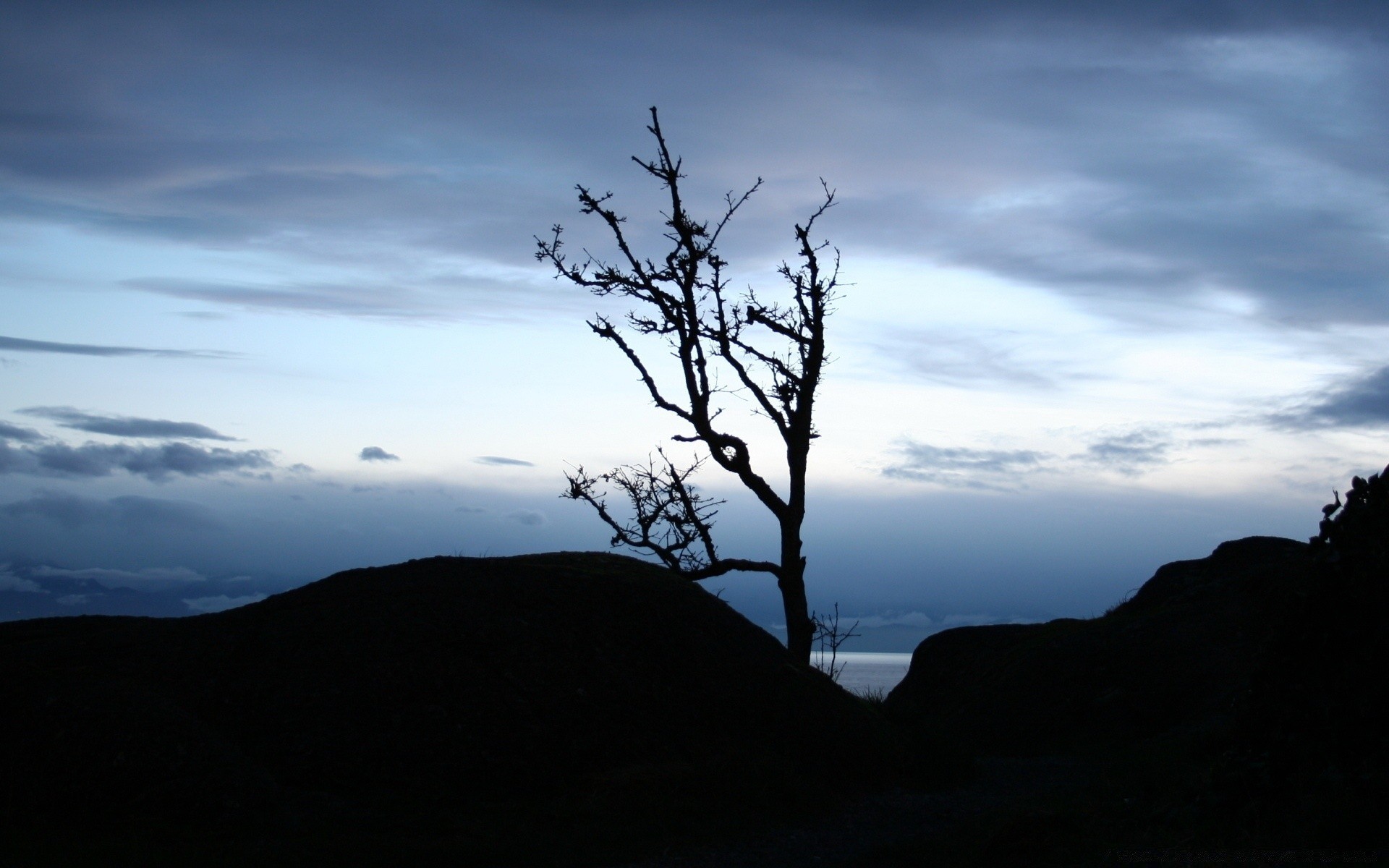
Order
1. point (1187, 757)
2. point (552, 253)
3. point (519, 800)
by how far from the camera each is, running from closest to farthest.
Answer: point (519, 800) → point (1187, 757) → point (552, 253)

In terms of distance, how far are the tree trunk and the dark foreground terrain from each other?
4279 millimetres

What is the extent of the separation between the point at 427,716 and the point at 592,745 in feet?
6.65

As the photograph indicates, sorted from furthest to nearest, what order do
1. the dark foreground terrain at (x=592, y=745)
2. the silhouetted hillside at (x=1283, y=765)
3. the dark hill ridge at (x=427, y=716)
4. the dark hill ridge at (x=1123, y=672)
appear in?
the dark hill ridge at (x=1123, y=672) < the dark hill ridge at (x=427, y=716) < the dark foreground terrain at (x=592, y=745) < the silhouetted hillside at (x=1283, y=765)

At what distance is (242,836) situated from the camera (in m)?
9.13

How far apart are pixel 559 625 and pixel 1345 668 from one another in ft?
30.5

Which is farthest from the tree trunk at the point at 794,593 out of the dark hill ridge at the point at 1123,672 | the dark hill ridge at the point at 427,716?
the dark hill ridge at the point at 427,716

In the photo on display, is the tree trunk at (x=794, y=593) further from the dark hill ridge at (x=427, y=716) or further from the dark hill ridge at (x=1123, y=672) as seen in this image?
the dark hill ridge at (x=427, y=716)

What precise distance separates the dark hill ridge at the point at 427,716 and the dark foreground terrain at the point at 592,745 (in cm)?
Result: 3

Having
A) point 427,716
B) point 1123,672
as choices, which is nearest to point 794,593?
point 1123,672

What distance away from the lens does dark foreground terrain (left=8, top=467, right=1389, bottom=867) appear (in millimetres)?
7910

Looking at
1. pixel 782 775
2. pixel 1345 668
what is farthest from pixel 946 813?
pixel 1345 668

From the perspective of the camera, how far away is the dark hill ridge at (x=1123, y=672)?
1875 cm

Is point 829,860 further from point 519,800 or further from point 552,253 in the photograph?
point 552,253

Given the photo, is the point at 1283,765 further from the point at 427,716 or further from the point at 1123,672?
the point at 1123,672
